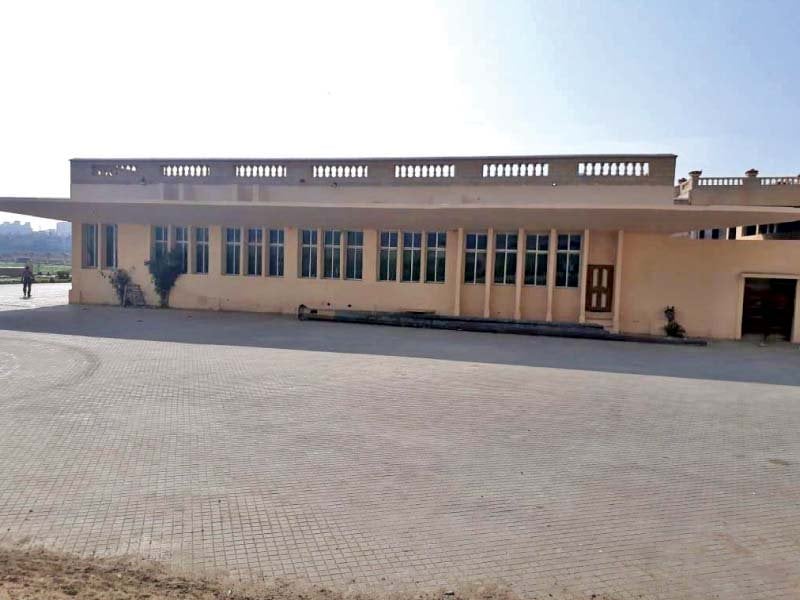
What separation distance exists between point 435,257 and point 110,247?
1317 cm

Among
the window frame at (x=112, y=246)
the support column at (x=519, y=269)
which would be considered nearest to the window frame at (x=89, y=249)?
the window frame at (x=112, y=246)

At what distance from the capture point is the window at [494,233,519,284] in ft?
61.1

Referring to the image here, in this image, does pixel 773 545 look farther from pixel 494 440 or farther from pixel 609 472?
pixel 494 440

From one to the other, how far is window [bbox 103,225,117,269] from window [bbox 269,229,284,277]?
6527 mm

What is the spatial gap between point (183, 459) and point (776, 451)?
705 cm

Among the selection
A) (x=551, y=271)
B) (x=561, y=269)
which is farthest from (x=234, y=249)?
(x=561, y=269)

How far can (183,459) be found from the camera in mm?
5773

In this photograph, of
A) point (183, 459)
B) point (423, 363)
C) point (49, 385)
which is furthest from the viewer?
point (423, 363)

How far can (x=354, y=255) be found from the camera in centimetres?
1988

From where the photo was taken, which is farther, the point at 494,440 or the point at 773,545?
the point at 494,440

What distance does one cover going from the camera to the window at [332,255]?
20.0 metres

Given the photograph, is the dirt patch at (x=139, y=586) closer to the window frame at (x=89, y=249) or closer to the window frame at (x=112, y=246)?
the window frame at (x=112, y=246)

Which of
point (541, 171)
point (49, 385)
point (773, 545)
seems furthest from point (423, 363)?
point (541, 171)

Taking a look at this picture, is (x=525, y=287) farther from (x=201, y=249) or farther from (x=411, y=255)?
(x=201, y=249)
